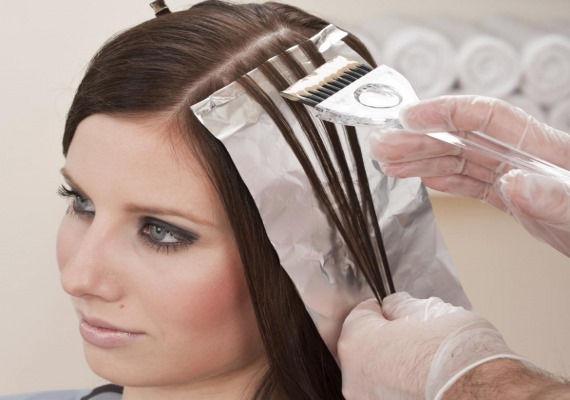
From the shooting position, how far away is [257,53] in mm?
A: 1205

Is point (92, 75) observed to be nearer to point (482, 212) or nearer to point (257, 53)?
point (257, 53)

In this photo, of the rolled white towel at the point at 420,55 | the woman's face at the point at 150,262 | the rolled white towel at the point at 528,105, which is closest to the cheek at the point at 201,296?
the woman's face at the point at 150,262

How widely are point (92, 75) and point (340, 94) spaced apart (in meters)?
0.38

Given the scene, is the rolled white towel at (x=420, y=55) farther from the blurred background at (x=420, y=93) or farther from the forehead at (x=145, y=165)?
the forehead at (x=145, y=165)

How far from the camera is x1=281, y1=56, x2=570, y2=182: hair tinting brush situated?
1004mm

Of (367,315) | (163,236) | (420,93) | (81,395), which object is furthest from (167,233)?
(420,93)

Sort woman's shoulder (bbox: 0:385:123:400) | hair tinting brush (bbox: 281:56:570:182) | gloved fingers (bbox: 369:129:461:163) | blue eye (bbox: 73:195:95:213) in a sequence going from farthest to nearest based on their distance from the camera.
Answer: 1. woman's shoulder (bbox: 0:385:123:400)
2. blue eye (bbox: 73:195:95:213)
3. gloved fingers (bbox: 369:129:461:163)
4. hair tinting brush (bbox: 281:56:570:182)

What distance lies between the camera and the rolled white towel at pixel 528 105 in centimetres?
177

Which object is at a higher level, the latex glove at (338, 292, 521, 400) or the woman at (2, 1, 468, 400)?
the woman at (2, 1, 468, 400)

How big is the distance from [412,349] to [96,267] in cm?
40

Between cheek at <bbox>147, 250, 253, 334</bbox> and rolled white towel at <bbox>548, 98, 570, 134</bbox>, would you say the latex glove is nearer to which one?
cheek at <bbox>147, 250, 253, 334</bbox>

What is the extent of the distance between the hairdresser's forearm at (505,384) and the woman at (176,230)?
0.29m

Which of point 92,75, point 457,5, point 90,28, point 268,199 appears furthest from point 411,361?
point 90,28

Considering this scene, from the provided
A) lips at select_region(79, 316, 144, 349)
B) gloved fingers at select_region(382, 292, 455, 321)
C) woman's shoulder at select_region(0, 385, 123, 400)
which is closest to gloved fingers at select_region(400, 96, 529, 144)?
gloved fingers at select_region(382, 292, 455, 321)
